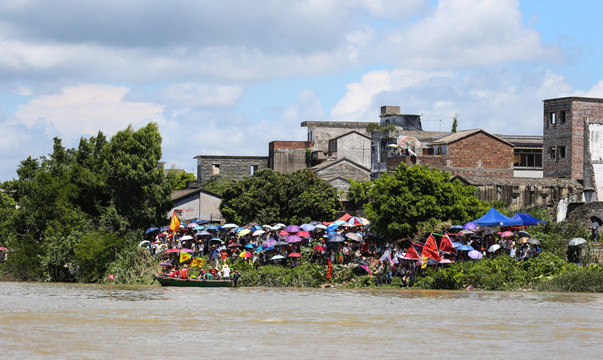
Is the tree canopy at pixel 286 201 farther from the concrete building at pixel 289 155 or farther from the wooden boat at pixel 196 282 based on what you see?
the concrete building at pixel 289 155

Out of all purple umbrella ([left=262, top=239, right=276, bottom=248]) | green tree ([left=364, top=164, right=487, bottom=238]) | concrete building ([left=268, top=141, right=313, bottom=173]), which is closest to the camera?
green tree ([left=364, top=164, right=487, bottom=238])

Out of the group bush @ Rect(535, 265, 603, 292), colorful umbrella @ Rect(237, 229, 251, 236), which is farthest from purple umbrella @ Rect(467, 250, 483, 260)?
colorful umbrella @ Rect(237, 229, 251, 236)

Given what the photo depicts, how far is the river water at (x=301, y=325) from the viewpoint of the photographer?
22.8 metres

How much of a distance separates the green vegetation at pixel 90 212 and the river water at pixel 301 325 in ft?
26.1

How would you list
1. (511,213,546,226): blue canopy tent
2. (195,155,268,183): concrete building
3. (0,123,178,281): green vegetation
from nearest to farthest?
(511,213,546,226): blue canopy tent < (0,123,178,281): green vegetation < (195,155,268,183): concrete building

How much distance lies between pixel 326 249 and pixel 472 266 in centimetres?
763

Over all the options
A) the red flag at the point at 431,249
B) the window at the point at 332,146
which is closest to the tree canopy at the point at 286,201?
the red flag at the point at 431,249

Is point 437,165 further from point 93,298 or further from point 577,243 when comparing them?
point 93,298

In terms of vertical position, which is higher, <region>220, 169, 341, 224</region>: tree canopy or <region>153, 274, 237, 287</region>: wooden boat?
<region>220, 169, 341, 224</region>: tree canopy

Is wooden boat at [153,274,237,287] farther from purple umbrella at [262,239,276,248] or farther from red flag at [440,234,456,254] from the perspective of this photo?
red flag at [440,234,456,254]

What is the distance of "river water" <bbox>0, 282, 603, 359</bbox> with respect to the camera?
74.7 feet

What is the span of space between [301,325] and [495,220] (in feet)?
53.8

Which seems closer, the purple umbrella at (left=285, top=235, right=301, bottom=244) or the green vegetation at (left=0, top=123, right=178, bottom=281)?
the purple umbrella at (left=285, top=235, right=301, bottom=244)

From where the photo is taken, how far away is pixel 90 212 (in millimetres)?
52344
